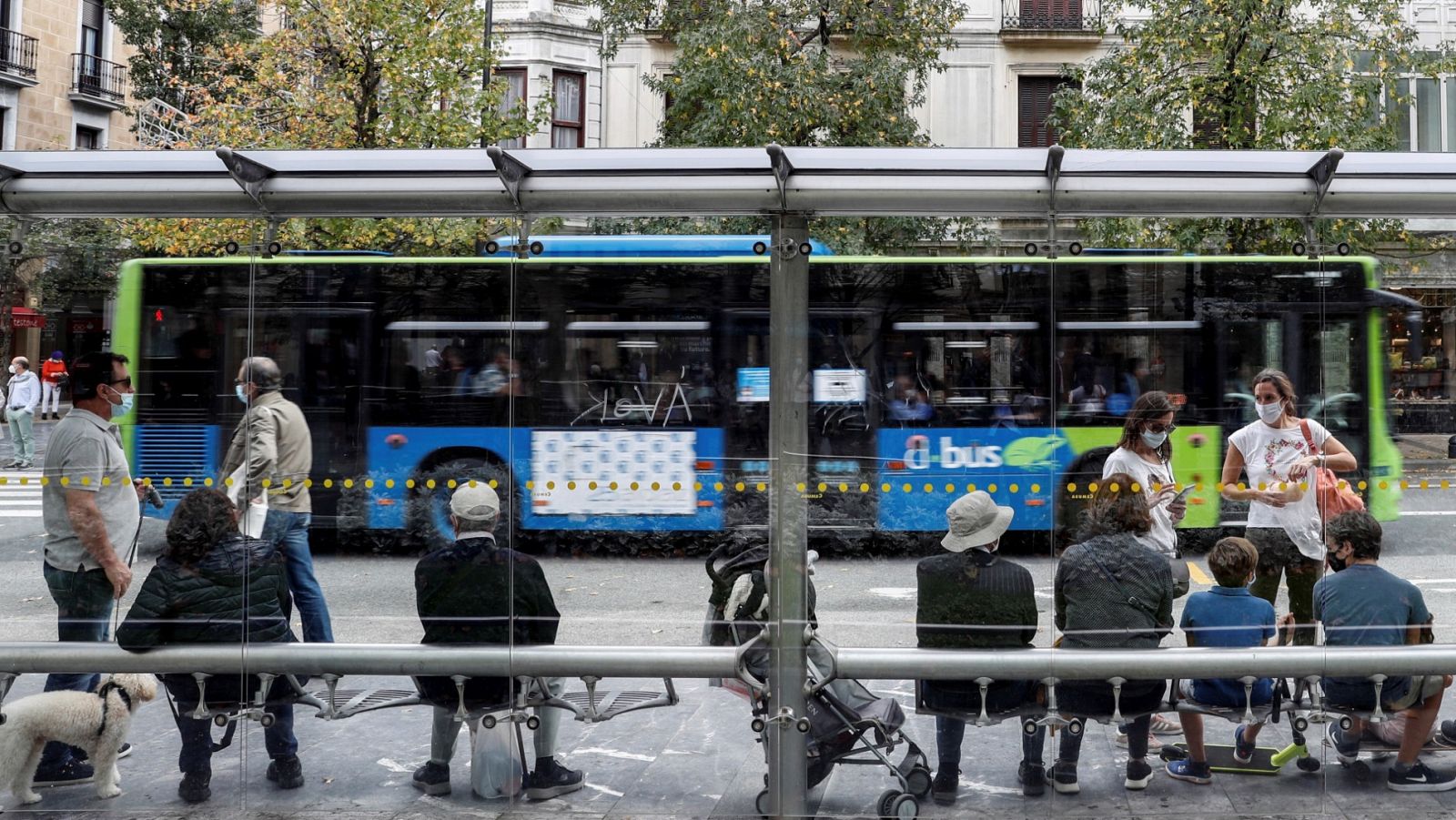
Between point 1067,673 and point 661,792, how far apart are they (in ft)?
5.45

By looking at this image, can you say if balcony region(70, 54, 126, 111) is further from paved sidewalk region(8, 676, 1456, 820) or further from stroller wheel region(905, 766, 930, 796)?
stroller wheel region(905, 766, 930, 796)

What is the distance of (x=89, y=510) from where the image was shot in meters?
4.97

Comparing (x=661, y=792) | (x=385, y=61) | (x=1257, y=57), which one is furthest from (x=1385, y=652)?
(x=385, y=61)

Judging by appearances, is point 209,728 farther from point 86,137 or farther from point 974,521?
point 86,137

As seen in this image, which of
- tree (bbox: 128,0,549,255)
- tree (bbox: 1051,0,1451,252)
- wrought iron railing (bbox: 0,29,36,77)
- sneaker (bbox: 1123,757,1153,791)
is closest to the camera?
sneaker (bbox: 1123,757,1153,791)

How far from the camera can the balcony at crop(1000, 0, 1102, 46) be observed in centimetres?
2350

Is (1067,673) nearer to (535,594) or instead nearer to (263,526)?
(535,594)

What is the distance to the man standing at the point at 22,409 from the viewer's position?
498 centimetres

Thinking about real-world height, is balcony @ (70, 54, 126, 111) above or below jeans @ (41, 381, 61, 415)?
above

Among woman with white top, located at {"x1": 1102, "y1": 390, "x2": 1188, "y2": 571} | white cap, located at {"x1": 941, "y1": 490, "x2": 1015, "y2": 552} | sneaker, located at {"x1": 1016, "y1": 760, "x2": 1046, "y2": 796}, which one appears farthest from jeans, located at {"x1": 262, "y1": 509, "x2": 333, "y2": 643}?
woman with white top, located at {"x1": 1102, "y1": 390, "x2": 1188, "y2": 571}

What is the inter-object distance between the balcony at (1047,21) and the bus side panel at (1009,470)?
20.5m

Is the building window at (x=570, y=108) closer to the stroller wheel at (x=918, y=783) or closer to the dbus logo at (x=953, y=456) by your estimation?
the dbus logo at (x=953, y=456)

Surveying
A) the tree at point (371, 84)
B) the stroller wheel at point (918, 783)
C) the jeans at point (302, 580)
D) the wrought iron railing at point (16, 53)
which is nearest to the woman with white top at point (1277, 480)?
the stroller wheel at point (918, 783)

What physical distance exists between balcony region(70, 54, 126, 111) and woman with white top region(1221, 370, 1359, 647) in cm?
3302
